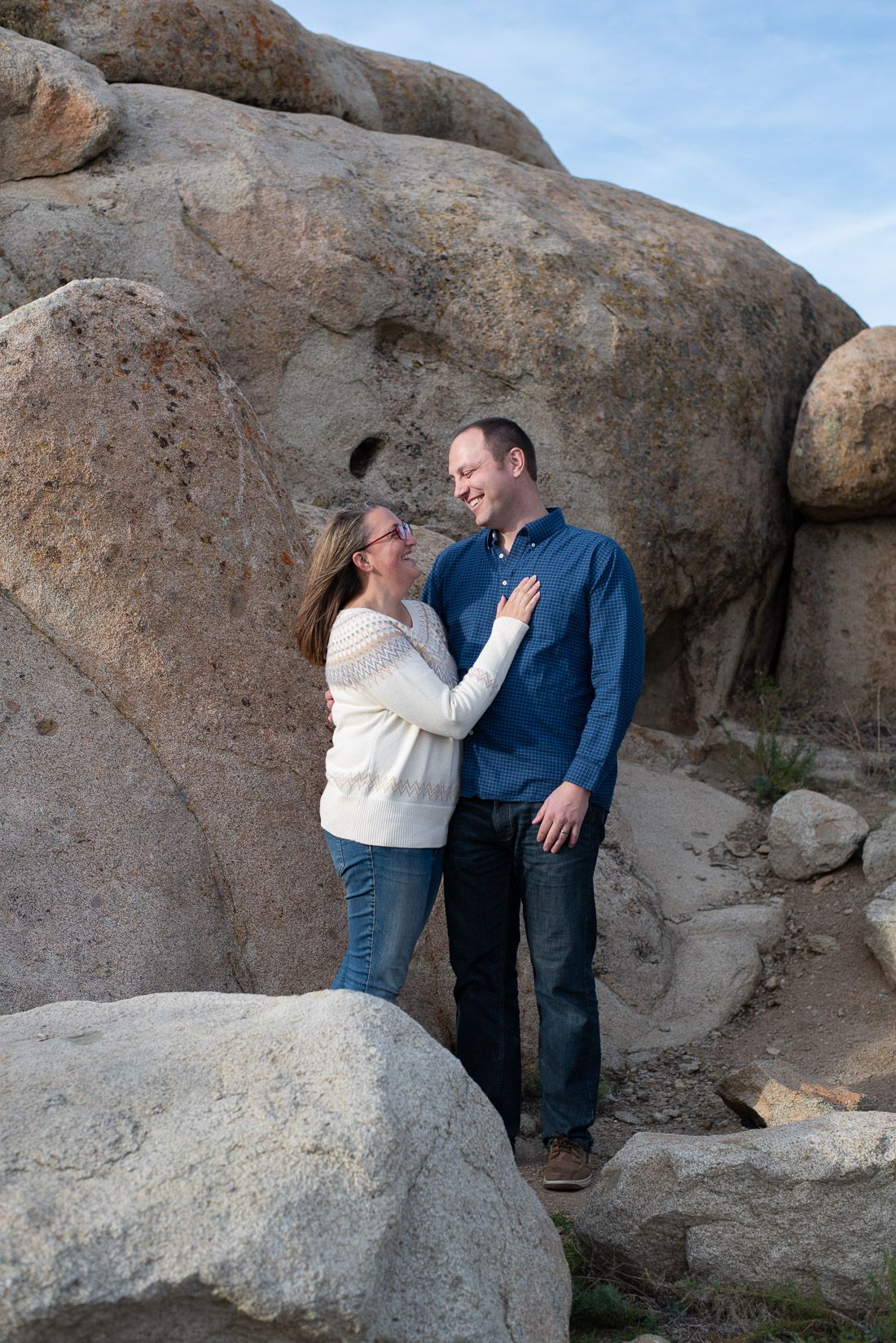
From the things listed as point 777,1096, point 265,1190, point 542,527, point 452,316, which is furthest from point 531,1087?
point 452,316

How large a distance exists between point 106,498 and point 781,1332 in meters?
2.66

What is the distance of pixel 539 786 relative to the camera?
3377 millimetres

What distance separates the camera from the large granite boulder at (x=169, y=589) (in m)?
3.70

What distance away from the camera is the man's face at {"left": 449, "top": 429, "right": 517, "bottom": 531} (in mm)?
3490

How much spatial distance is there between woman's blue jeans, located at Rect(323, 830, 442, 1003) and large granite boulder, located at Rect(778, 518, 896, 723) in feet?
15.1

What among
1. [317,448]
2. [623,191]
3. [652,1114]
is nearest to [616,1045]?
[652,1114]

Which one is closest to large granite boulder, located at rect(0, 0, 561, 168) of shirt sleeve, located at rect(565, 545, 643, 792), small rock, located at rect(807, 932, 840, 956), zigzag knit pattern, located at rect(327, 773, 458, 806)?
shirt sleeve, located at rect(565, 545, 643, 792)

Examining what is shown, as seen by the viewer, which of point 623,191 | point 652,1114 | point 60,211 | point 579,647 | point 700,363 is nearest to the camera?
point 579,647

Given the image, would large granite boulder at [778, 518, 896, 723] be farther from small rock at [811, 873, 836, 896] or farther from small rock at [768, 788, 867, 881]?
small rock at [811, 873, 836, 896]

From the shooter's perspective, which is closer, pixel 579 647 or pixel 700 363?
pixel 579 647

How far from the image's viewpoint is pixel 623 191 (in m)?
7.43

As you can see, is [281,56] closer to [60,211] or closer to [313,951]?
[60,211]

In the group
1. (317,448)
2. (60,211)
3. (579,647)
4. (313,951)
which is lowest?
(313,951)

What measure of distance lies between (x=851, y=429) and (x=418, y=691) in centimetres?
458
